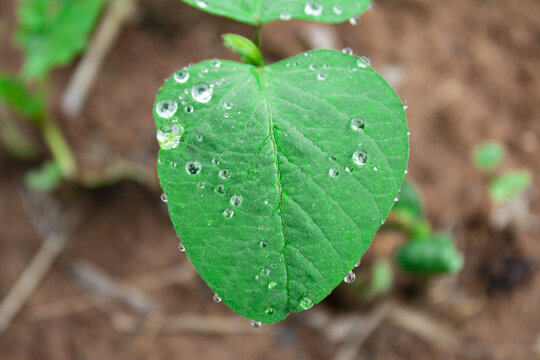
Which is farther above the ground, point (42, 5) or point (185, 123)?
point (185, 123)

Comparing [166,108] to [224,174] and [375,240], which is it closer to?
[224,174]

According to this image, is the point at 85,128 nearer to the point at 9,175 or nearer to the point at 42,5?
the point at 9,175

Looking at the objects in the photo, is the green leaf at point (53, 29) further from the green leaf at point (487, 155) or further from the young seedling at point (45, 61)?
the green leaf at point (487, 155)

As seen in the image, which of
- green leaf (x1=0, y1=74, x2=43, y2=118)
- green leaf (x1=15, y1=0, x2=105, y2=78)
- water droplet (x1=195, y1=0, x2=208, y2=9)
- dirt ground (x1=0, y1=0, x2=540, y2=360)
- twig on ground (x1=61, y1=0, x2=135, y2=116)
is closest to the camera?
water droplet (x1=195, y1=0, x2=208, y2=9)

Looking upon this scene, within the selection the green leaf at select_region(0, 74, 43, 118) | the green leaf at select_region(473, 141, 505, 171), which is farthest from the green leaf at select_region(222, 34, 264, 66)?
the green leaf at select_region(0, 74, 43, 118)

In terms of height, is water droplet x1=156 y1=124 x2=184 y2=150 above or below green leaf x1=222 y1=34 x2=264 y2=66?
below

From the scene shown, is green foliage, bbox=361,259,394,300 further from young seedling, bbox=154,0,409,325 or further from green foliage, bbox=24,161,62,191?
green foliage, bbox=24,161,62,191

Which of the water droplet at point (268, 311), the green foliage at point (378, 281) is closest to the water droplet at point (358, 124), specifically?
the water droplet at point (268, 311)

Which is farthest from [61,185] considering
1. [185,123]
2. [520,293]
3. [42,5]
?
[520,293]
